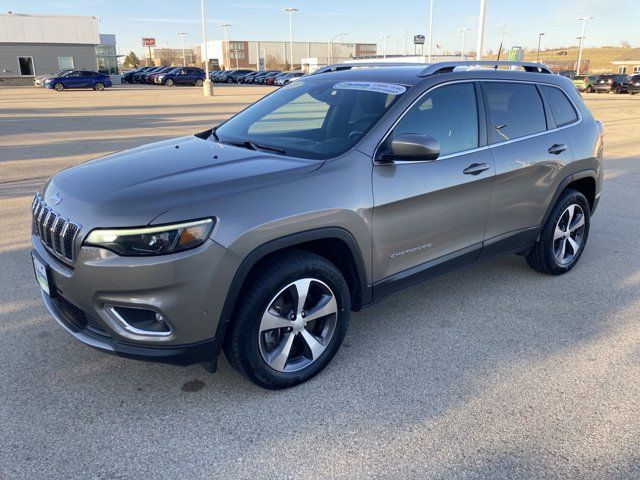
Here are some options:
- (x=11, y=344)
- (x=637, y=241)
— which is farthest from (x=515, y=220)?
(x=11, y=344)

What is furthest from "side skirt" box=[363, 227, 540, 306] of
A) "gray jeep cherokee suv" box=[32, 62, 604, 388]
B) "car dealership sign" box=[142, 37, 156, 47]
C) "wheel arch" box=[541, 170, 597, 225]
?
"car dealership sign" box=[142, 37, 156, 47]

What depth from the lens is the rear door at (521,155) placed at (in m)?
4.21

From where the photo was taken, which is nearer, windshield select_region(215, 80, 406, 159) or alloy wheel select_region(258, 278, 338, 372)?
alloy wheel select_region(258, 278, 338, 372)

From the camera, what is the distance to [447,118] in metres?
3.89

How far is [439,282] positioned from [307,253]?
2.13 meters

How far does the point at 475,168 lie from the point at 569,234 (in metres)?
1.71

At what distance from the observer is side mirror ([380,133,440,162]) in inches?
130

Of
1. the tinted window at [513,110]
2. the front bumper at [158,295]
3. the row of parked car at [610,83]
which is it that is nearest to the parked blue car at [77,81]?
the row of parked car at [610,83]

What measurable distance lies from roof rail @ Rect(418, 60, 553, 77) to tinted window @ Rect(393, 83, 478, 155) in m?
0.15

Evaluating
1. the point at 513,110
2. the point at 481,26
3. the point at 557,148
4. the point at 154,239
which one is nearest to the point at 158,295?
the point at 154,239

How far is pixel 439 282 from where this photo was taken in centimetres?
495

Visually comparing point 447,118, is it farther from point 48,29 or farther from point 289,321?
point 48,29

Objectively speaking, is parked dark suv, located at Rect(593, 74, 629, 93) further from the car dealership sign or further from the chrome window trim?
the car dealership sign

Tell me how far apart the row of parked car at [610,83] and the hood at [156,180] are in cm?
4285
